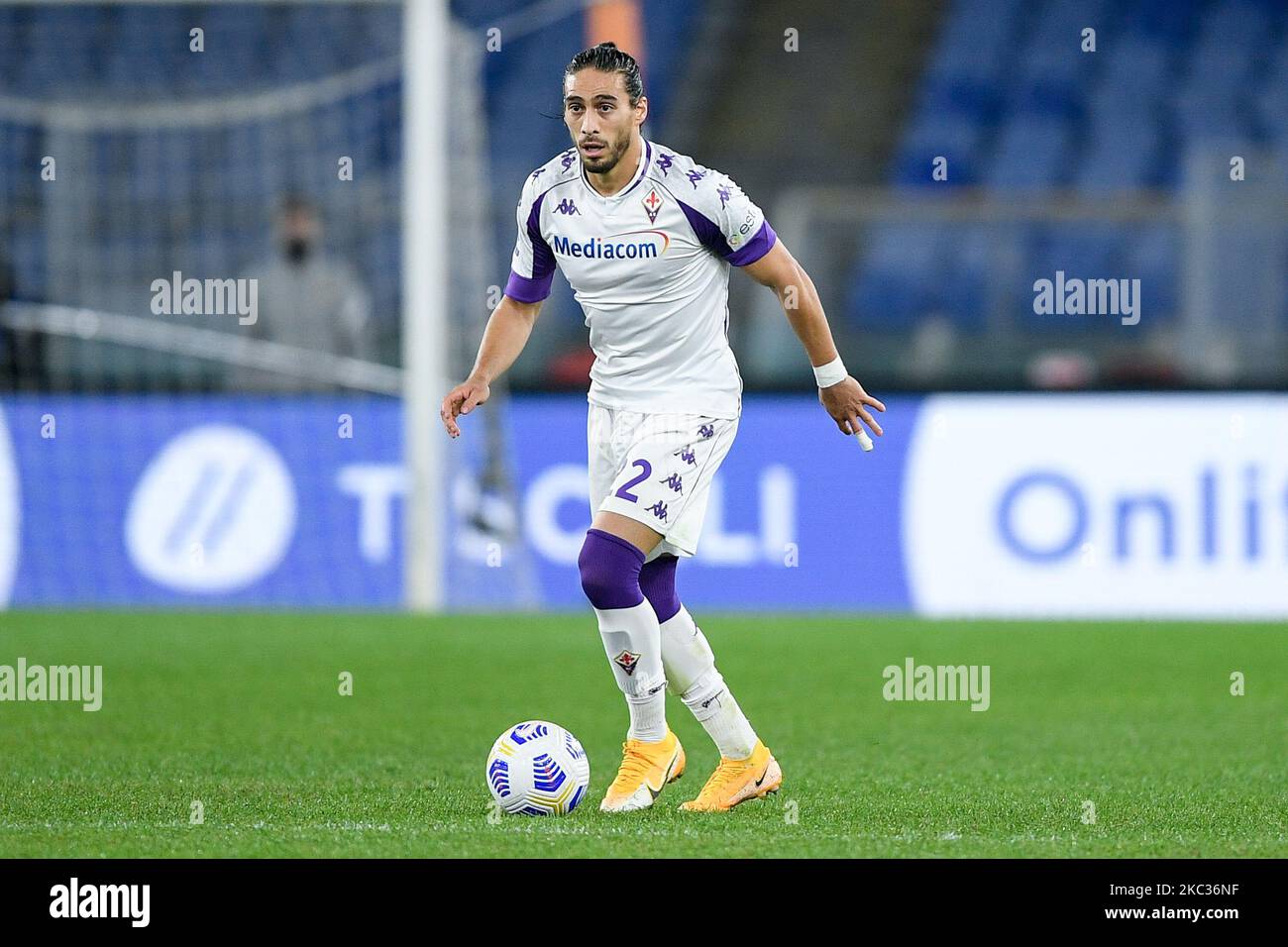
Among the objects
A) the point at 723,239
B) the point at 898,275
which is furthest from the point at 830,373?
the point at 898,275

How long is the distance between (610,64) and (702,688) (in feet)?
5.81

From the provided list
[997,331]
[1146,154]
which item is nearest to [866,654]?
[997,331]

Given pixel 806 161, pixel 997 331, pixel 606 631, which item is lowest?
pixel 606 631

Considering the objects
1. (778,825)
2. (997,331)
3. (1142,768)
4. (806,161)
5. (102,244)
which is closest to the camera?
(778,825)

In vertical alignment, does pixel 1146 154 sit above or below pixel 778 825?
above

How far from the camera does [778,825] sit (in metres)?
5.48

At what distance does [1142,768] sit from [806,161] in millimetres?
12738

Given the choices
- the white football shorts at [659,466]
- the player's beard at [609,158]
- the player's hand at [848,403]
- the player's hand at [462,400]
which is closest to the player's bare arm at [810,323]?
the player's hand at [848,403]

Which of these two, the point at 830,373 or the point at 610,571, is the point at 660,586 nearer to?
the point at 610,571

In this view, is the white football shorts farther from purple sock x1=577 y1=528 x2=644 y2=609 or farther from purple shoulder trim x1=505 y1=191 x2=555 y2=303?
purple shoulder trim x1=505 y1=191 x2=555 y2=303

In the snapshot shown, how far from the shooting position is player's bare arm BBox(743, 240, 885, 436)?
5871mm

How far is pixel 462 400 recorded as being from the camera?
19.6ft

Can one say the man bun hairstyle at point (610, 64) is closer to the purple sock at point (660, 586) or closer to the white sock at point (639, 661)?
the purple sock at point (660, 586)
